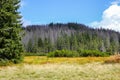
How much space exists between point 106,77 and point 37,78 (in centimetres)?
476

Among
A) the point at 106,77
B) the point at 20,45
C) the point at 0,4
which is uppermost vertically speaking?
the point at 0,4

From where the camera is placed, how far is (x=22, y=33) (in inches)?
1732

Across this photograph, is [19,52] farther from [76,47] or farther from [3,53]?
[76,47]

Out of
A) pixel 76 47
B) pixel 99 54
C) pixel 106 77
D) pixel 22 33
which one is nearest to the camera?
pixel 106 77

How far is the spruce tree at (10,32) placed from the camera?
4041cm

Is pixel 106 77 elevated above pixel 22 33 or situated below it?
below

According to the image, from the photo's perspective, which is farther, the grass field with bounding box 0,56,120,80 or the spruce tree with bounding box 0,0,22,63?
the spruce tree with bounding box 0,0,22,63

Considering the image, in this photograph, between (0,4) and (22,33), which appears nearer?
(0,4)

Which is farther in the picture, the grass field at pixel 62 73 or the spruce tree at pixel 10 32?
the spruce tree at pixel 10 32

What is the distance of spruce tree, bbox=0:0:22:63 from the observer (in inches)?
1591

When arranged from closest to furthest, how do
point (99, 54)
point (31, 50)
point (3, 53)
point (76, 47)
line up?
point (3, 53) → point (99, 54) → point (31, 50) → point (76, 47)

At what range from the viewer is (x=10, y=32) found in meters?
41.3

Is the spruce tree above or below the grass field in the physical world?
above

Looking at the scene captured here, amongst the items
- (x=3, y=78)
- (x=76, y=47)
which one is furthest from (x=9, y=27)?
(x=76, y=47)
